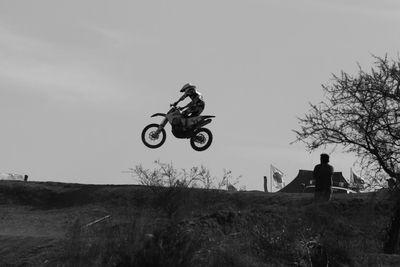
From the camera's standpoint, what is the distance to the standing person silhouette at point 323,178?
24875mm

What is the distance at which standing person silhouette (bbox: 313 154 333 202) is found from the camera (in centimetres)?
2488

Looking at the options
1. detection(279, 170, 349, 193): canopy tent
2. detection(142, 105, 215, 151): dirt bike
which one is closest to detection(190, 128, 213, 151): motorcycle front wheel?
detection(142, 105, 215, 151): dirt bike

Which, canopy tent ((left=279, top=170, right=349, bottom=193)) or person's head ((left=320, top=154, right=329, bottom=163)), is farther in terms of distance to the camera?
canopy tent ((left=279, top=170, right=349, bottom=193))

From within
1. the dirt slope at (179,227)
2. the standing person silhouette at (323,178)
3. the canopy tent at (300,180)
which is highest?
the canopy tent at (300,180)

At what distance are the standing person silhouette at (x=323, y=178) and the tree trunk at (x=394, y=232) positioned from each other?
2866 millimetres

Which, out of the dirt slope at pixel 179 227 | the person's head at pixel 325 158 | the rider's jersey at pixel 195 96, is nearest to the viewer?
the dirt slope at pixel 179 227

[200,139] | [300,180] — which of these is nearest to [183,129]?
[200,139]

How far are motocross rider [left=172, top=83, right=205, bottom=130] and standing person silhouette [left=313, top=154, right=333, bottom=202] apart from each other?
12.6ft

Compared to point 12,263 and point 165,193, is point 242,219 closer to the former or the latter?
point 165,193

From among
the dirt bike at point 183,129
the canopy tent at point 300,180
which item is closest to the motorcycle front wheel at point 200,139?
the dirt bike at point 183,129

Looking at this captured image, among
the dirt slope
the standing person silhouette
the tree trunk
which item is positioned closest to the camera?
the dirt slope

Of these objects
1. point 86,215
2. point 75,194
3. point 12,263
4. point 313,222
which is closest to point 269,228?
point 313,222

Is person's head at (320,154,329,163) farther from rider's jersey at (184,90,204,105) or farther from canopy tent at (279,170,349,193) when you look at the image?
canopy tent at (279,170,349,193)

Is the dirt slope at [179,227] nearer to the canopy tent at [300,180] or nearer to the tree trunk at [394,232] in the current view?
the tree trunk at [394,232]
